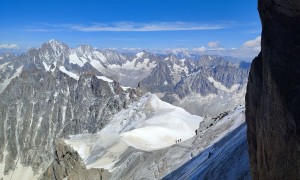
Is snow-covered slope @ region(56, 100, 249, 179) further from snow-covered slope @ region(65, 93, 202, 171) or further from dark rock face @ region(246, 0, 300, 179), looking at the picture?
dark rock face @ region(246, 0, 300, 179)

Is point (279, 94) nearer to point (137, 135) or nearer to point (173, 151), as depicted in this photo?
point (173, 151)

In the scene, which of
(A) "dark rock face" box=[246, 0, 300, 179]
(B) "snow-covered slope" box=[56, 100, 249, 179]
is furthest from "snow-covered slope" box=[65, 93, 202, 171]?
(A) "dark rock face" box=[246, 0, 300, 179]

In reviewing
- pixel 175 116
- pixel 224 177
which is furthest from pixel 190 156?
pixel 175 116

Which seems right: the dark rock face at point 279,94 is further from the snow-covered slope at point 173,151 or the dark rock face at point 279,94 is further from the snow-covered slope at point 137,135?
the snow-covered slope at point 137,135

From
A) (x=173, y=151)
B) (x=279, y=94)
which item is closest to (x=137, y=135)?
(x=173, y=151)

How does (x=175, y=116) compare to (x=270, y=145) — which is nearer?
(x=270, y=145)

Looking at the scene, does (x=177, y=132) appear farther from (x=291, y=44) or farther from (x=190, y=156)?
(x=291, y=44)

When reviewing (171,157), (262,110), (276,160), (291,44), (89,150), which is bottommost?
(89,150)

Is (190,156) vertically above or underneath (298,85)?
underneath
